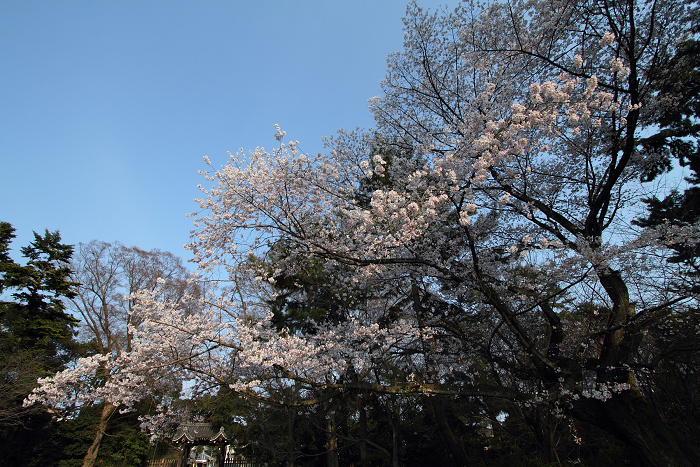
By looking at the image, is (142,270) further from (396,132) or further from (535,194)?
(535,194)

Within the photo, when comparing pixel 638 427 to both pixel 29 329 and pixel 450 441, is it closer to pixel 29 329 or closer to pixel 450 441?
pixel 450 441

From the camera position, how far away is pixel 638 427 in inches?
179

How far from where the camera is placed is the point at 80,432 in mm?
15203

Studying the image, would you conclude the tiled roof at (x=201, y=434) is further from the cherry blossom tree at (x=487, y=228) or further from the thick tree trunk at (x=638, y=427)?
the thick tree trunk at (x=638, y=427)

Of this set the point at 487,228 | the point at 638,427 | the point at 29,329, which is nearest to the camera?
the point at 638,427

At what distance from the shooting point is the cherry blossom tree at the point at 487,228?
185 inches

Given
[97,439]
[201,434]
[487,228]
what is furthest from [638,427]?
[97,439]

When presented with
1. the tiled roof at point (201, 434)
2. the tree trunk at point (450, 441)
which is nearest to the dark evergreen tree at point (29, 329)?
the tiled roof at point (201, 434)

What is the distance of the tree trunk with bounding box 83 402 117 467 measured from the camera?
14.6 meters

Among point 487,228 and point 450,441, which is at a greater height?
point 487,228

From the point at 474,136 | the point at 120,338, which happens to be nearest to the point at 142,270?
the point at 120,338

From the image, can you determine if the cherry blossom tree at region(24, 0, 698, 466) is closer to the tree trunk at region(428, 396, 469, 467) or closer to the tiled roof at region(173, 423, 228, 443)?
the tree trunk at region(428, 396, 469, 467)

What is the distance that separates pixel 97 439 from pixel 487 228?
17.9 meters

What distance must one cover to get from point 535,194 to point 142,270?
58.7ft
